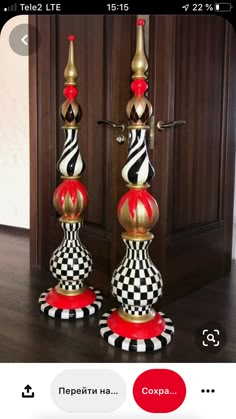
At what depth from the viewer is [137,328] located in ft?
3.57

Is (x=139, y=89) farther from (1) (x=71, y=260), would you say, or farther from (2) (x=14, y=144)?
(2) (x=14, y=144)

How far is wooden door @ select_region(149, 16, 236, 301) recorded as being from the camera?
129 cm

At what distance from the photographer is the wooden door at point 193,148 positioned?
4.23ft

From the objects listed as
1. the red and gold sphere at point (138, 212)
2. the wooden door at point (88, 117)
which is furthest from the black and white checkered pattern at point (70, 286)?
the red and gold sphere at point (138, 212)

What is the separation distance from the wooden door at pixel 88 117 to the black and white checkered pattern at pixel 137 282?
37 cm

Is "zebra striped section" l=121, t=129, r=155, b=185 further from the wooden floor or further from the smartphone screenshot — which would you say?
the wooden floor

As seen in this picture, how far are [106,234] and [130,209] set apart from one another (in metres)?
0.47

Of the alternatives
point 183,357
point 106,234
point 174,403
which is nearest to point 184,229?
point 106,234

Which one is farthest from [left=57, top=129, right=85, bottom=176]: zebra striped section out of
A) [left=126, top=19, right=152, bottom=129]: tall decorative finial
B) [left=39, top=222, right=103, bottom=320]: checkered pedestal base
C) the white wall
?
the white wall

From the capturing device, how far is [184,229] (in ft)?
4.79

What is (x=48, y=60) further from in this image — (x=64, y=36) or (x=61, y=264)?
(x=61, y=264)

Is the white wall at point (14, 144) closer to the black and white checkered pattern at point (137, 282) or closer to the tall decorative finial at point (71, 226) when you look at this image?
the tall decorative finial at point (71, 226)
